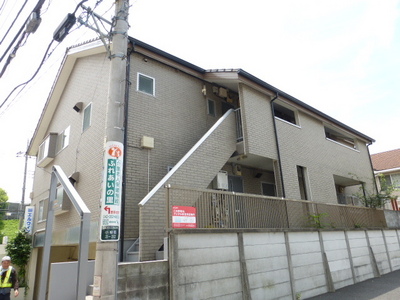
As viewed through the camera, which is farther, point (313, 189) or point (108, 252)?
point (313, 189)

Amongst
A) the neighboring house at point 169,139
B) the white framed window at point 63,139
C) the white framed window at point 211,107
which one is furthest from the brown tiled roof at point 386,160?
the white framed window at point 63,139

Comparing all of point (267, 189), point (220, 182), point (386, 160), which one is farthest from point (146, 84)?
point (386, 160)

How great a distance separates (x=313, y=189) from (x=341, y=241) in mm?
2636

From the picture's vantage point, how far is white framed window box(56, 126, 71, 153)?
12.3 m

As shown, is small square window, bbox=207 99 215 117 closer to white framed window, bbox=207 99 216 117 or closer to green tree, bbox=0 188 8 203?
white framed window, bbox=207 99 216 117

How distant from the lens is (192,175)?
26.1 feet

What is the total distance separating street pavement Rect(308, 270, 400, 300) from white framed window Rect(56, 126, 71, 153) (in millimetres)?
10675

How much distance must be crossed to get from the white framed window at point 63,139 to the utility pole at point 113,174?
8.04 meters

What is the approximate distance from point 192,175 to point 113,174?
12.0 ft

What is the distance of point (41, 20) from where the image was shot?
6449 mm

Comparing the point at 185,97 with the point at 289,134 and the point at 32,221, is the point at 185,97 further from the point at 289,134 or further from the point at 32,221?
the point at 32,221

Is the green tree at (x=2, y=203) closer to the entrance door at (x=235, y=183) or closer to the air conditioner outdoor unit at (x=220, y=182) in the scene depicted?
the entrance door at (x=235, y=183)

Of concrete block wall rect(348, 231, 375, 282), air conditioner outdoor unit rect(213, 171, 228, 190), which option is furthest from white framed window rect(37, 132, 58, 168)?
concrete block wall rect(348, 231, 375, 282)

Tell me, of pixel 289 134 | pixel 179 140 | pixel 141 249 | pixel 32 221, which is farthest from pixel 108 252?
pixel 32 221
